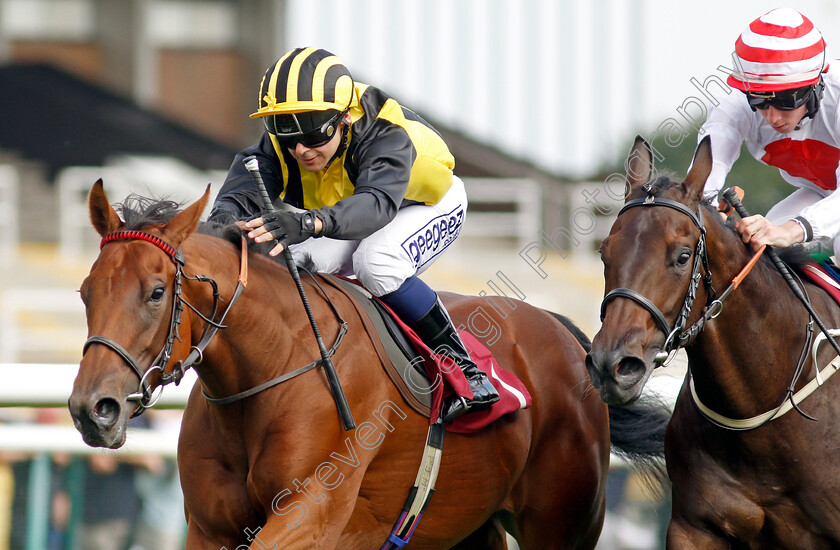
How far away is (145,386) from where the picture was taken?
2871 millimetres

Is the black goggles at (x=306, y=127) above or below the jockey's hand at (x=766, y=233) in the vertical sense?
above

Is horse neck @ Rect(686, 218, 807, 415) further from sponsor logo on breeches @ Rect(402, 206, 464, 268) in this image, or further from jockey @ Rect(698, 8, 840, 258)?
sponsor logo on breeches @ Rect(402, 206, 464, 268)

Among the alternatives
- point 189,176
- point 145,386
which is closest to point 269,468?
point 145,386

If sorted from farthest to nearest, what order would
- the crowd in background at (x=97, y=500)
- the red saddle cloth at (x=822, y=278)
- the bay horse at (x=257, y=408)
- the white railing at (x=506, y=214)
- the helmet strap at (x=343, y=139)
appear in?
1. the white railing at (x=506, y=214)
2. the crowd in background at (x=97, y=500)
3. the helmet strap at (x=343, y=139)
4. the red saddle cloth at (x=822, y=278)
5. the bay horse at (x=257, y=408)

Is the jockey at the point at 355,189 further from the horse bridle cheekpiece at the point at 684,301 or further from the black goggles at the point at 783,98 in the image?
the black goggles at the point at 783,98

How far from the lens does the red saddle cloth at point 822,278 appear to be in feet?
11.6

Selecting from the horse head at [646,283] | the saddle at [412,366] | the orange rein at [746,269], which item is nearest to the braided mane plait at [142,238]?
the saddle at [412,366]

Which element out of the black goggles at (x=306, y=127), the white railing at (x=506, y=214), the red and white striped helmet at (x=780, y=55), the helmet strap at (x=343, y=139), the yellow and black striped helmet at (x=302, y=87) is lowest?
the white railing at (x=506, y=214)

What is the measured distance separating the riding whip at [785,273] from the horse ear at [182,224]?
1687 millimetres

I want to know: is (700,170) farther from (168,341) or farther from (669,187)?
(168,341)

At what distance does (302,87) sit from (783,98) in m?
1.56

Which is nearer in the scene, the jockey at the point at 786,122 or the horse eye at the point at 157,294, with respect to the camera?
the horse eye at the point at 157,294

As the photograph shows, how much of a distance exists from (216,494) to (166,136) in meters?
14.9

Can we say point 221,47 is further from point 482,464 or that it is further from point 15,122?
point 482,464
